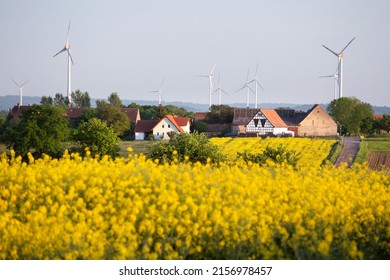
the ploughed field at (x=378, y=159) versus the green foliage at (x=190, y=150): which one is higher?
the green foliage at (x=190, y=150)

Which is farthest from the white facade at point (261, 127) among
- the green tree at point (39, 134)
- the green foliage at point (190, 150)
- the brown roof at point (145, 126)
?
the green foliage at point (190, 150)

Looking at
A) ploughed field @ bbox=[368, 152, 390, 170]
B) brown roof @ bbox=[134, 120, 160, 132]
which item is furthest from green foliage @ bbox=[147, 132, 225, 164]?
brown roof @ bbox=[134, 120, 160, 132]

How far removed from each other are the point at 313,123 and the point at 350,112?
5.65m

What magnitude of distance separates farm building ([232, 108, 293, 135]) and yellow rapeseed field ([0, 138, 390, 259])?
268ft

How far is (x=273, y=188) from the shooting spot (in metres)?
10.1

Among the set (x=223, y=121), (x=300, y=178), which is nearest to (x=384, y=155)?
(x=300, y=178)

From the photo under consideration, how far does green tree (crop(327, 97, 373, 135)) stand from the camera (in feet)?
298

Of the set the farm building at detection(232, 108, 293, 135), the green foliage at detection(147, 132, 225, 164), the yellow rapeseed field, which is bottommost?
the yellow rapeseed field

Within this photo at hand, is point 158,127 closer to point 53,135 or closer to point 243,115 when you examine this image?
point 243,115

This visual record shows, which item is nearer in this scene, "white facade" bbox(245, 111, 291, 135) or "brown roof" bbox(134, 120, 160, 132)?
"brown roof" bbox(134, 120, 160, 132)

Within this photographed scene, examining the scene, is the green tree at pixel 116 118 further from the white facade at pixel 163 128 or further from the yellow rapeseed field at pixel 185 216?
the yellow rapeseed field at pixel 185 216

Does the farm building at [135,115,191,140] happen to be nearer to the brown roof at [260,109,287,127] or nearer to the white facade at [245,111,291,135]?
the white facade at [245,111,291,135]

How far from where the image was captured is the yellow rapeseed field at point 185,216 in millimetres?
8406

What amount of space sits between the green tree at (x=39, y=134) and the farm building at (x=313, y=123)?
144ft
